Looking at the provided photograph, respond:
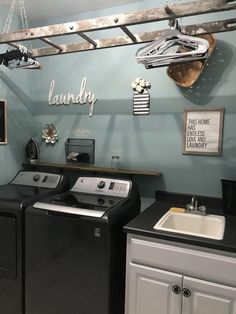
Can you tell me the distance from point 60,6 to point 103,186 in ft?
5.67

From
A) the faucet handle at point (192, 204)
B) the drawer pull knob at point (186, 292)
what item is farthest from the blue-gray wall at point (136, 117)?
the drawer pull knob at point (186, 292)

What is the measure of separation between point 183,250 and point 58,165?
1558 mm

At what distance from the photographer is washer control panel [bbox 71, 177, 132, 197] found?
7.22 ft

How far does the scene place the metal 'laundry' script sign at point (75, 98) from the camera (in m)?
2.61

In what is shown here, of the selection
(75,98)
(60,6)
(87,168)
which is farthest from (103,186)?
(60,6)

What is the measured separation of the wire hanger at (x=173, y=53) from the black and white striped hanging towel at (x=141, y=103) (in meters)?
0.69

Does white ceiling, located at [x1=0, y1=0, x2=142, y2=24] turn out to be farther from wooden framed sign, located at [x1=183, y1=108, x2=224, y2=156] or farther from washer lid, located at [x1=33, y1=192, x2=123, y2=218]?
→ washer lid, located at [x1=33, y1=192, x2=123, y2=218]

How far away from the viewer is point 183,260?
5.10 ft

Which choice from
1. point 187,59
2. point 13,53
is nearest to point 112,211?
point 187,59

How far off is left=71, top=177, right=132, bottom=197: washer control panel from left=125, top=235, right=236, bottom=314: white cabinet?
55cm

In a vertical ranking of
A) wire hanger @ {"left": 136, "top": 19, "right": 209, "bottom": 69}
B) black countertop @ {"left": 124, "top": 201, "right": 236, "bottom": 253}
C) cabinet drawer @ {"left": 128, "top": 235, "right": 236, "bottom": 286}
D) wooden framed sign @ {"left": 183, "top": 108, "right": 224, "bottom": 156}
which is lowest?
cabinet drawer @ {"left": 128, "top": 235, "right": 236, "bottom": 286}

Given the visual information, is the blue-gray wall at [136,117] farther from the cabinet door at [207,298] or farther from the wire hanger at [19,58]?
the cabinet door at [207,298]

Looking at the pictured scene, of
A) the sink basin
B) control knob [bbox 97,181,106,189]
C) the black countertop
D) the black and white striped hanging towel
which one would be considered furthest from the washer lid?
the black and white striped hanging towel

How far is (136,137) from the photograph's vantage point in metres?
2.43
